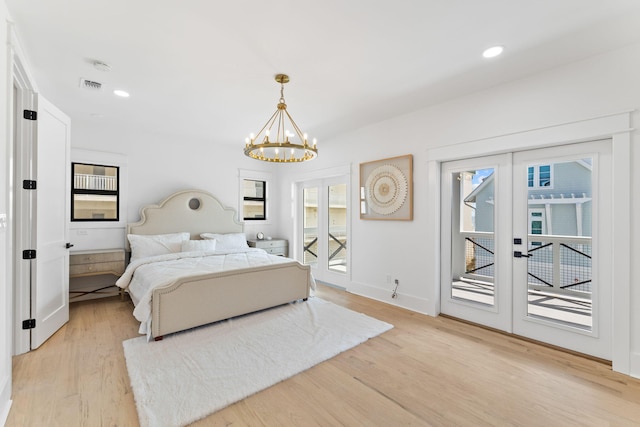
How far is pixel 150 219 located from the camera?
451 cm

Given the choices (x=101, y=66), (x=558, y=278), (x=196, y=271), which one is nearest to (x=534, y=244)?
(x=558, y=278)

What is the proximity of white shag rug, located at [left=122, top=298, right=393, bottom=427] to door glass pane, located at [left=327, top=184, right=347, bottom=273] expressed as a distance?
1.43 m

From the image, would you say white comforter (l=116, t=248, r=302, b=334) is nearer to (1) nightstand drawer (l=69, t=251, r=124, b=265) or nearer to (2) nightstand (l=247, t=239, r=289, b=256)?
(1) nightstand drawer (l=69, t=251, r=124, b=265)

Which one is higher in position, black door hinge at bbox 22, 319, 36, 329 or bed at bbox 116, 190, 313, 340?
bed at bbox 116, 190, 313, 340

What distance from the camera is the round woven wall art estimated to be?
150 inches

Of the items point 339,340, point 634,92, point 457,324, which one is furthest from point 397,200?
point 634,92

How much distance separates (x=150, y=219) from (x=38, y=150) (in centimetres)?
203

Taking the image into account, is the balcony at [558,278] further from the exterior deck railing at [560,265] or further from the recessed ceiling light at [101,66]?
the recessed ceiling light at [101,66]

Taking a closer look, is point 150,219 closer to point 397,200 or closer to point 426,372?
point 397,200

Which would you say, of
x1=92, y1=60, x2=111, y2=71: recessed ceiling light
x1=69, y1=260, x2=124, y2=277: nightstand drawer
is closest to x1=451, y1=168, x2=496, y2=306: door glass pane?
x1=92, y1=60, x2=111, y2=71: recessed ceiling light

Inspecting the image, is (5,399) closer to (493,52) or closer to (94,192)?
(94,192)

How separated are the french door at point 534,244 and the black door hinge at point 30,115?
4209 mm

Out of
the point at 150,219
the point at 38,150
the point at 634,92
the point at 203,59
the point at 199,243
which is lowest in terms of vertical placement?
the point at 199,243

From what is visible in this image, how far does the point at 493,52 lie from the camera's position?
7.65 ft
